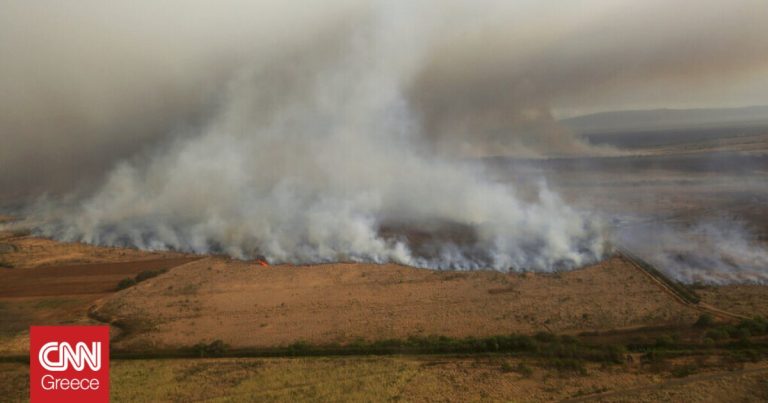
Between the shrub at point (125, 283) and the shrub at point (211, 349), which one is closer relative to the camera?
the shrub at point (211, 349)

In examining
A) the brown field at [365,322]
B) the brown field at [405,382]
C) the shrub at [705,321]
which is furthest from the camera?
the shrub at [705,321]

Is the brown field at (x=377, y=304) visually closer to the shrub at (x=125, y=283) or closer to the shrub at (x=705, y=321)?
the shrub at (x=705, y=321)

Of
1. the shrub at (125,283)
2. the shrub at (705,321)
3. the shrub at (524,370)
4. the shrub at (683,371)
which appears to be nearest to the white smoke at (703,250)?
the shrub at (705,321)

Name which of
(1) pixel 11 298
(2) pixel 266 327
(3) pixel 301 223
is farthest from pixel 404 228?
(1) pixel 11 298

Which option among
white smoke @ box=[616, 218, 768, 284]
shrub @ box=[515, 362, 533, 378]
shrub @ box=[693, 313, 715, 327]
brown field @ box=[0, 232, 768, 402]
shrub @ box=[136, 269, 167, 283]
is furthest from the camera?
shrub @ box=[136, 269, 167, 283]

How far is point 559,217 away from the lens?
44812mm

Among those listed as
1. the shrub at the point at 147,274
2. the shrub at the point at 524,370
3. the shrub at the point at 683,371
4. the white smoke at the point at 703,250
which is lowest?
the shrub at the point at 524,370

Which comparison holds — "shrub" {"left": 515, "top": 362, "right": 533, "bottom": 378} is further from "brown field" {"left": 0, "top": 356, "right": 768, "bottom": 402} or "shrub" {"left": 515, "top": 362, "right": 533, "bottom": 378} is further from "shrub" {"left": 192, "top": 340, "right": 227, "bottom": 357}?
"shrub" {"left": 192, "top": 340, "right": 227, "bottom": 357}

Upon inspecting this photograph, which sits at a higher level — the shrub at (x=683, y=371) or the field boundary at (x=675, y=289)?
the field boundary at (x=675, y=289)

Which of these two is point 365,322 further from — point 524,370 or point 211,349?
point 524,370

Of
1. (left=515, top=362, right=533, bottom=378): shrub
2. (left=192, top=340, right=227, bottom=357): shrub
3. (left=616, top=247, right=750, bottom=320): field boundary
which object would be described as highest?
(left=616, top=247, right=750, bottom=320): field boundary

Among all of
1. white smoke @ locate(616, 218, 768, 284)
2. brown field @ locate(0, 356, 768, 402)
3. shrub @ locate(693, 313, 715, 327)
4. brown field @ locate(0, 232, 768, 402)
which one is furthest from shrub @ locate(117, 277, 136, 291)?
white smoke @ locate(616, 218, 768, 284)

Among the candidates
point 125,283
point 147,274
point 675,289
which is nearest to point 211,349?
point 125,283

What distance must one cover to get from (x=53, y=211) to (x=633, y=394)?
8101 centimetres
